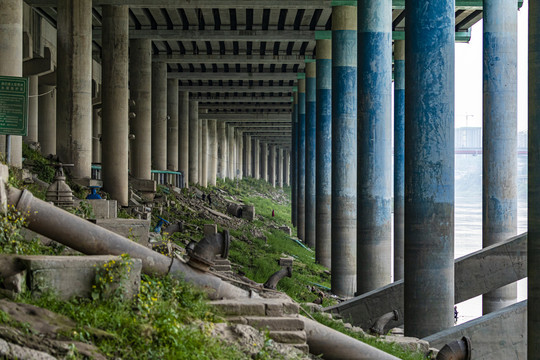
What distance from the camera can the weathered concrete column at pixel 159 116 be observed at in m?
40.4

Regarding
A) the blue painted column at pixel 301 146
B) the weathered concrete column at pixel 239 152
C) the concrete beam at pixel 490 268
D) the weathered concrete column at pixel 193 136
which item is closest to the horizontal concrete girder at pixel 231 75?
the blue painted column at pixel 301 146

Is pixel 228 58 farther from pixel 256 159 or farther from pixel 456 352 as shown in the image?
pixel 256 159

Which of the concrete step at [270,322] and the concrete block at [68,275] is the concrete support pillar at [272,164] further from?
the concrete block at [68,275]

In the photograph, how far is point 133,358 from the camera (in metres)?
7.19

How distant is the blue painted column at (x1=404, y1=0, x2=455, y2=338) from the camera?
14102 millimetres

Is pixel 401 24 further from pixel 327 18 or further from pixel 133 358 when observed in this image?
pixel 133 358

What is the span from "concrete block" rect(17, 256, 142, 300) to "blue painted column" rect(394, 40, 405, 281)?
2342 cm

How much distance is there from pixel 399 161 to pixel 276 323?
2558cm

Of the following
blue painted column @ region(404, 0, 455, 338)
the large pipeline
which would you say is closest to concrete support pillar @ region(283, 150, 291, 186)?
blue painted column @ region(404, 0, 455, 338)

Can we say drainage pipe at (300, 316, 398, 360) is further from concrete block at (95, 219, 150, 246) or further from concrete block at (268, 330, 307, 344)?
concrete block at (95, 219, 150, 246)

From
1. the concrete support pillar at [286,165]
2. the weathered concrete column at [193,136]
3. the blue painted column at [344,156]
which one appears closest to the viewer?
the blue painted column at [344,156]

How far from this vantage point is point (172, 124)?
47.5 metres

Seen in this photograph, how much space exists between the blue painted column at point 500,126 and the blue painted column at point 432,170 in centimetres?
693

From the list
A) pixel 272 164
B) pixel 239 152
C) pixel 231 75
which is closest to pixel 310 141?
pixel 231 75
